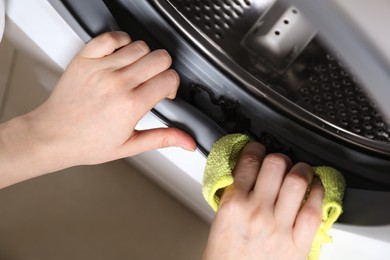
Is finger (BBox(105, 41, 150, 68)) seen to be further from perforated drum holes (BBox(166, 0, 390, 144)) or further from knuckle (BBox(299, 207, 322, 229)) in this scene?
knuckle (BBox(299, 207, 322, 229))

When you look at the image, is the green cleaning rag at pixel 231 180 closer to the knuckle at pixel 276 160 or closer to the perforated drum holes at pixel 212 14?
the knuckle at pixel 276 160

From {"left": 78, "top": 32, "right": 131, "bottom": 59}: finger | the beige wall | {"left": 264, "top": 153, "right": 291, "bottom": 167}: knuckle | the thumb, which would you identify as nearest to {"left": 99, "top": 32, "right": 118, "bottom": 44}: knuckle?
{"left": 78, "top": 32, "right": 131, "bottom": 59}: finger

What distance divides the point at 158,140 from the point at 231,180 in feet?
0.36

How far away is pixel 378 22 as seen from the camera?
0.43m

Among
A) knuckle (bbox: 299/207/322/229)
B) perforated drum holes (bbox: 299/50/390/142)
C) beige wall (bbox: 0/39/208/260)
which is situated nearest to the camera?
knuckle (bbox: 299/207/322/229)

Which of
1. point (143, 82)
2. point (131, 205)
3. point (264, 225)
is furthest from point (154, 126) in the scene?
point (131, 205)

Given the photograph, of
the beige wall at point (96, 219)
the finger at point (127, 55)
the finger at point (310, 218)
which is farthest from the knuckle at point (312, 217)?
the beige wall at point (96, 219)

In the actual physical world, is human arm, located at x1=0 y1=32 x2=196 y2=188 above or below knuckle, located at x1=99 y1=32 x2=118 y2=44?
below

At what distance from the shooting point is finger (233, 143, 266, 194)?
58 cm

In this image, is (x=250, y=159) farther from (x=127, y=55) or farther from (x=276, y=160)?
(x=127, y=55)

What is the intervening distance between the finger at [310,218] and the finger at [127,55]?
0.24 m

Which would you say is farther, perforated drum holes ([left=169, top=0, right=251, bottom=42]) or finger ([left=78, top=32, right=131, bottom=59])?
perforated drum holes ([left=169, top=0, right=251, bottom=42])

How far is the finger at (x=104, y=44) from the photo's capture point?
1.97 ft

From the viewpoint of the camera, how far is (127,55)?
1.99 ft
